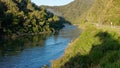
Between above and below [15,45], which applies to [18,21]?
above

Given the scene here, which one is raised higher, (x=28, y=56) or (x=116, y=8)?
(x=116, y=8)

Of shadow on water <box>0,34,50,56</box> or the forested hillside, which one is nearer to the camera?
shadow on water <box>0,34,50,56</box>

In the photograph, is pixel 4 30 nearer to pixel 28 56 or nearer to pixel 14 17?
pixel 14 17

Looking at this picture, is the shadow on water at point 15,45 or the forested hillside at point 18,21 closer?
the shadow on water at point 15,45

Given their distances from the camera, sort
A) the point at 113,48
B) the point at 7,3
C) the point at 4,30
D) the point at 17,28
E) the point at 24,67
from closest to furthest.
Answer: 1. the point at 113,48
2. the point at 24,67
3. the point at 4,30
4. the point at 17,28
5. the point at 7,3

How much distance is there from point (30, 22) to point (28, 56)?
74423mm

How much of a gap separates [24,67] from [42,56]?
11888 millimetres

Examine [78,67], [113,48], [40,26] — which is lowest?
[40,26]

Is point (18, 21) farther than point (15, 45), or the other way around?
point (18, 21)

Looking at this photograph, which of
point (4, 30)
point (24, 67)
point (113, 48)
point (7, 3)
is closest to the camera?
point (113, 48)

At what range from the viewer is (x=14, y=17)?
116 meters

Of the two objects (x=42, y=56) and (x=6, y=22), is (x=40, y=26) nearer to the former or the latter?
(x=6, y=22)

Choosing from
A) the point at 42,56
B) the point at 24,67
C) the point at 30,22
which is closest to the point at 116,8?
the point at 42,56

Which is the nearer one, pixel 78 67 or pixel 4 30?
pixel 78 67
